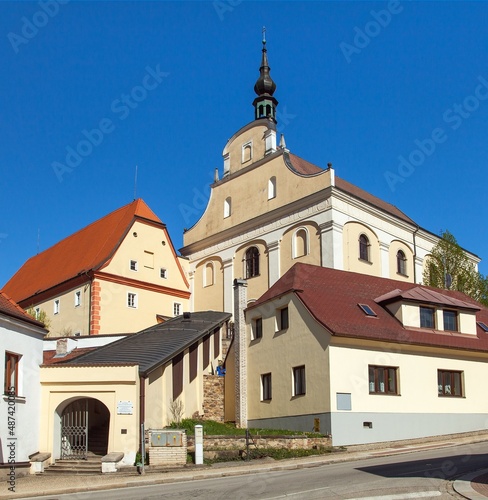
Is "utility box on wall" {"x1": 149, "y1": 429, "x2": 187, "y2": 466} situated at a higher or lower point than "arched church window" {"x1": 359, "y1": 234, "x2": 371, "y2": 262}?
lower

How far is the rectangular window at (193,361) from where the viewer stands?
2955cm

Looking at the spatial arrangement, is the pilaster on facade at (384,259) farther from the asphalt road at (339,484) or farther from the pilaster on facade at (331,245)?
the asphalt road at (339,484)

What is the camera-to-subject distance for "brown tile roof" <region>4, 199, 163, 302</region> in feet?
159

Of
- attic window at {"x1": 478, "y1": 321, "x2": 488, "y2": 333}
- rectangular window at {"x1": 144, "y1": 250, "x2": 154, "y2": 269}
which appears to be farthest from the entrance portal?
rectangular window at {"x1": 144, "y1": 250, "x2": 154, "y2": 269}

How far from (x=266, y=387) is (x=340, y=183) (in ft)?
81.4

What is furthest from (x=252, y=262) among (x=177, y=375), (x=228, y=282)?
(x=177, y=375)

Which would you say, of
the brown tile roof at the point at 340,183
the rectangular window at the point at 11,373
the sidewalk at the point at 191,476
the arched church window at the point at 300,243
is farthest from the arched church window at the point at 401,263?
the rectangular window at the point at 11,373

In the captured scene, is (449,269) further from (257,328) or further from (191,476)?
(191,476)

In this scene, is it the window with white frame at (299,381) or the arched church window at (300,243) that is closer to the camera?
the window with white frame at (299,381)

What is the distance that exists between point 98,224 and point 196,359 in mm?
26247

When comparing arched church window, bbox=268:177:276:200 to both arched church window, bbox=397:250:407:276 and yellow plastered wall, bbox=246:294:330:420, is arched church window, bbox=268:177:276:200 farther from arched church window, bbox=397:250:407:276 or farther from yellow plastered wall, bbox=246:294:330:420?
yellow plastered wall, bbox=246:294:330:420

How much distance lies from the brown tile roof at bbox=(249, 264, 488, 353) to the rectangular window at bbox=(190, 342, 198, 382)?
347 centimetres

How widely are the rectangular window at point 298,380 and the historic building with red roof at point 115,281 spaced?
19.0 m

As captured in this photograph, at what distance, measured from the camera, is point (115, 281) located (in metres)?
46.7
